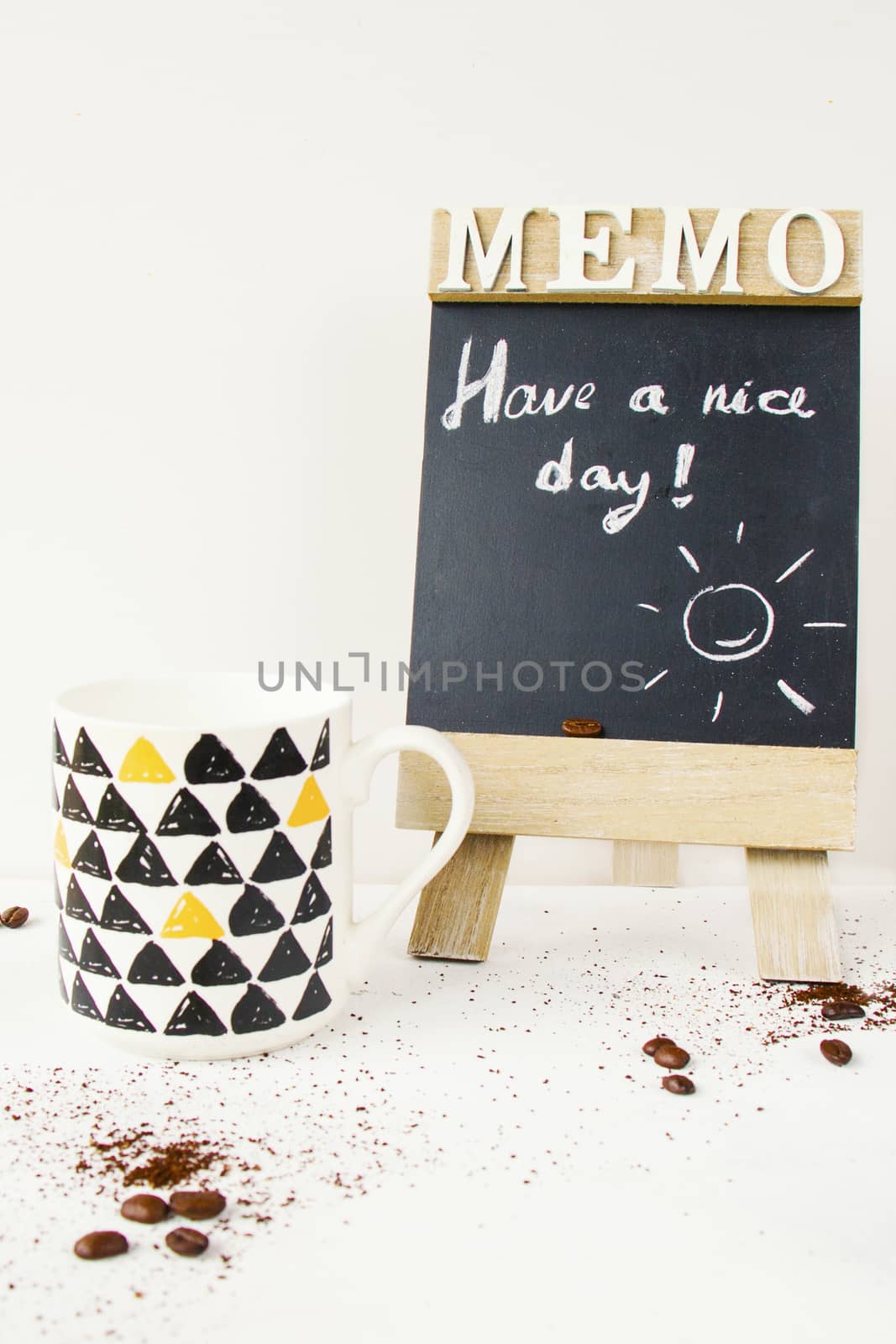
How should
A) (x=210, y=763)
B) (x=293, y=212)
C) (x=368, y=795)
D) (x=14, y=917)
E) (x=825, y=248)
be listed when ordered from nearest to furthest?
(x=210, y=763) < (x=368, y=795) < (x=825, y=248) < (x=14, y=917) < (x=293, y=212)

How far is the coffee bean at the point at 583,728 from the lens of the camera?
3.29ft

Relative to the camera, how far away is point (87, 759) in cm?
79

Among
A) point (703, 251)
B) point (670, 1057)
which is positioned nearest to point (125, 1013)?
point (670, 1057)

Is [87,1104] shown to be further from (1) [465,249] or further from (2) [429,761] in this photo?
(1) [465,249]

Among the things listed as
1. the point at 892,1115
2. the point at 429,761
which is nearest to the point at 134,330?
the point at 429,761

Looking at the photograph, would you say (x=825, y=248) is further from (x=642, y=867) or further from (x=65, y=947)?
(x=65, y=947)

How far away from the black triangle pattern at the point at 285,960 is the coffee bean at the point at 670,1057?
0.26 meters

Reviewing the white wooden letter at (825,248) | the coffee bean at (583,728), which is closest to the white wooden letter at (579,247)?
the white wooden letter at (825,248)

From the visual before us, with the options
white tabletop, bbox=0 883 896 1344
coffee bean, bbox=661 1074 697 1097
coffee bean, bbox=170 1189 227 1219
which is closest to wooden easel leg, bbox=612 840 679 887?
white tabletop, bbox=0 883 896 1344

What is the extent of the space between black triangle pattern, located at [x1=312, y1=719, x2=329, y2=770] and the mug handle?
3cm

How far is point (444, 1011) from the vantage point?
36.0 inches

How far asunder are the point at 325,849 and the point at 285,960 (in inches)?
3.2

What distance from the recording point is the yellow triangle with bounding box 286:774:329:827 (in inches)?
31.5

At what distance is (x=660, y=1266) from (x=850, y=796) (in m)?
0.49
